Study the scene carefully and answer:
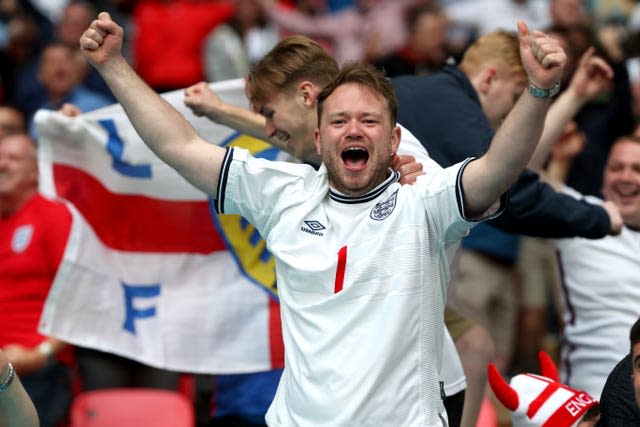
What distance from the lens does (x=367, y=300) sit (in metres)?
3.79

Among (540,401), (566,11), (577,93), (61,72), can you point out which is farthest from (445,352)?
(61,72)

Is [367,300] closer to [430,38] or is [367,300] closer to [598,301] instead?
[598,301]

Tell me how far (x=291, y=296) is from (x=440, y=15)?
6.43 meters

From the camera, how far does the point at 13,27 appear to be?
10672 mm

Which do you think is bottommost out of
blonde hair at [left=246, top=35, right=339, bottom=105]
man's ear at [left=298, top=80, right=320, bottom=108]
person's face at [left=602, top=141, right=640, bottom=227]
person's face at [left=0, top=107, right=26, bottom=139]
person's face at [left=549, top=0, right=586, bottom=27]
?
person's face at [left=602, top=141, right=640, bottom=227]

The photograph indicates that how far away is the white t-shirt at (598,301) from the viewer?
558 cm

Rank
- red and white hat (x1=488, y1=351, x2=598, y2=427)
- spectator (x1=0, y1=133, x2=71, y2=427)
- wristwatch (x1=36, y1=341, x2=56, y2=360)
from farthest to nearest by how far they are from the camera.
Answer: spectator (x1=0, y1=133, x2=71, y2=427) → wristwatch (x1=36, y1=341, x2=56, y2=360) → red and white hat (x1=488, y1=351, x2=598, y2=427)

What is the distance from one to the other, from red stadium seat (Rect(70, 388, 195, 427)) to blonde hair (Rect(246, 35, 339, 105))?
95.4 inches

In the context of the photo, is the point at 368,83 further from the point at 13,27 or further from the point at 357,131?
the point at 13,27

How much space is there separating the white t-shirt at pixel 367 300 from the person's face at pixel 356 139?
6 centimetres

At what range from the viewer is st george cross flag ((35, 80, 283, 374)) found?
5.80m

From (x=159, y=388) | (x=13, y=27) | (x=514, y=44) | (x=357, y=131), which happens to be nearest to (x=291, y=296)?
(x=357, y=131)

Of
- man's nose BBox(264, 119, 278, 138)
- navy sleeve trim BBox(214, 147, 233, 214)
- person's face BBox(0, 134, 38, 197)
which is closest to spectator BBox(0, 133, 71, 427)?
person's face BBox(0, 134, 38, 197)

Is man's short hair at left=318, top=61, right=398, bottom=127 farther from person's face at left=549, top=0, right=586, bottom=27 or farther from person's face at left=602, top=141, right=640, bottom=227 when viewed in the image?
person's face at left=549, top=0, right=586, bottom=27
